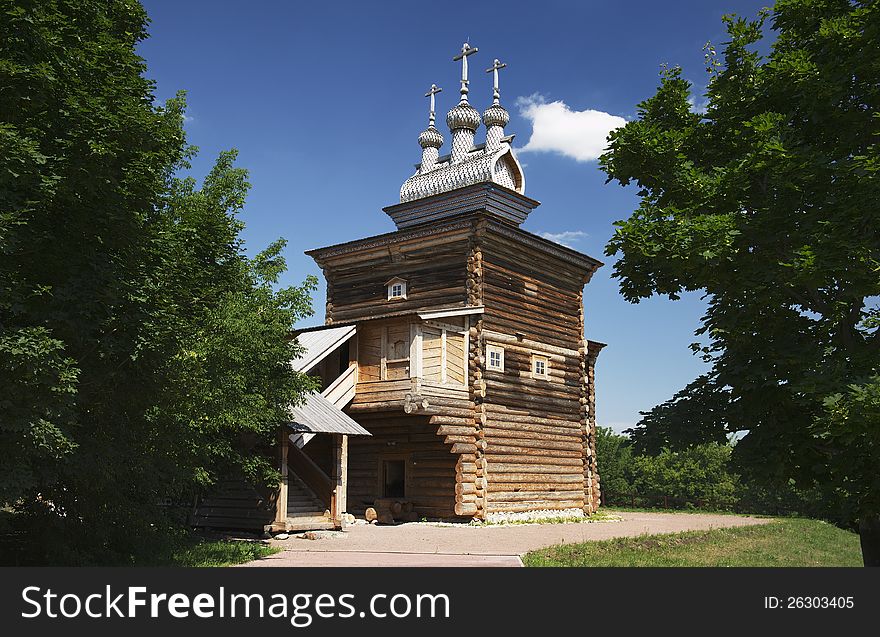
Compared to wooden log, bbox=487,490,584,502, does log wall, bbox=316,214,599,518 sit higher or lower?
higher

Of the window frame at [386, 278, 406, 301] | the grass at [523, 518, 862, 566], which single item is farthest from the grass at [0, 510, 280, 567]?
the window frame at [386, 278, 406, 301]

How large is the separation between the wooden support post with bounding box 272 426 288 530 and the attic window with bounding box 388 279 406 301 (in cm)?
1032

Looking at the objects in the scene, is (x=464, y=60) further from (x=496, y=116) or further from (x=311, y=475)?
(x=311, y=475)

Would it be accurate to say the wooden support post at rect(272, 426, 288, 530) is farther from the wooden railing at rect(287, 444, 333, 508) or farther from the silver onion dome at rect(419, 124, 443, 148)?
the silver onion dome at rect(419, 124, 443, 148)

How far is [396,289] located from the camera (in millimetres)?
30750

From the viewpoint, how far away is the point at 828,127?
14.2 m

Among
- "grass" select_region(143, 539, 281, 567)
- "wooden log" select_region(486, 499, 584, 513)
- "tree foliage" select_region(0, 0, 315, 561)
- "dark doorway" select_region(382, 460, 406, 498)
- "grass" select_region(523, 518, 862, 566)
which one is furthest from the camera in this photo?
"dark doorway" select_region(382, 460, 406, 498)

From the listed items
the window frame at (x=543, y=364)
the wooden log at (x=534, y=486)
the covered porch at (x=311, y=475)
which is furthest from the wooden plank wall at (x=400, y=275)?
the wooden log at (x=534, y=486)

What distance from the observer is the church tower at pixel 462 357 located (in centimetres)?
2662

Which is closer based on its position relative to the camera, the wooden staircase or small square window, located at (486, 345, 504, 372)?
the wooden staircase

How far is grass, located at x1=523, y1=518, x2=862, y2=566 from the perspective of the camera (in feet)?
49.0

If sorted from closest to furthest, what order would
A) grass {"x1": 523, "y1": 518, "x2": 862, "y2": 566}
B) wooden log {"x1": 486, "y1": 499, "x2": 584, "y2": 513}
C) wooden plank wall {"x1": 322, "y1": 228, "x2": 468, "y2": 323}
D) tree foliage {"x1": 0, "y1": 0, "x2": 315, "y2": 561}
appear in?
tree foliage {"x1": 0, "y1": 0, "x2": 315, "y2": 561} → grass {"x1": 523, "y1": 518, "x2": 862, "y2": 566} → wooden log {"x1": 486, "y1": 499, "x2": 584, "y2": 513} → wooden plank wall {"x1": 322, "y1": 228, "x2": 468, "y2": 323}

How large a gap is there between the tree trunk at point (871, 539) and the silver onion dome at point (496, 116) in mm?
27081

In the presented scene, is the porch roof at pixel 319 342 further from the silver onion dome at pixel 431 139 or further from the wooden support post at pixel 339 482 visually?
the silver onion dome at pixel 431 139
